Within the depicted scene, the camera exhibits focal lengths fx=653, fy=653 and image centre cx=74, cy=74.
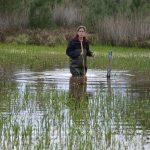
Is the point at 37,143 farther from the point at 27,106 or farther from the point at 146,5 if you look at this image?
the point at 146,5

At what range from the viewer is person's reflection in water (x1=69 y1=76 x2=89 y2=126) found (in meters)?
12.9

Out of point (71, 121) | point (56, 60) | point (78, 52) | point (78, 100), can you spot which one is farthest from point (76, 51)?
point (71, 121)

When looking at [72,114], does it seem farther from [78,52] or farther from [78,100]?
[78,52]

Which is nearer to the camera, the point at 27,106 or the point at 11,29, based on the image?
the point at 27,106

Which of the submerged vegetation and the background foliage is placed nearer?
the submerged vegetation

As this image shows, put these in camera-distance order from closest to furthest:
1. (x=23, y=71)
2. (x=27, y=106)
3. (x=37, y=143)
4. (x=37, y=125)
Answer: (x=37, y=143)
(x=37, y=125)
(x=27, y=106)
(x=23, y=71)

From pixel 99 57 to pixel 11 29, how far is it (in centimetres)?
1333

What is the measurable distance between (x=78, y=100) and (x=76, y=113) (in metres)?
2.66

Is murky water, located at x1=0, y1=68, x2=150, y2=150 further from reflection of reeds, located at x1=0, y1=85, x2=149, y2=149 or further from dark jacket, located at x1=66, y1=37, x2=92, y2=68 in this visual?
dark jacket, located at x1=66, y1=37, x2=92, y2=68

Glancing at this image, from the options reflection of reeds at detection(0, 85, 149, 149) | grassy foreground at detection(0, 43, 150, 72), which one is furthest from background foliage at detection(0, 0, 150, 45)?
reflection of reeds at detection(0, 85, 149, 149)

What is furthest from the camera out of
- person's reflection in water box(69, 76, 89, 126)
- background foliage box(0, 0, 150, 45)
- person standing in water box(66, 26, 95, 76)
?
background foliage box(0, 0, 150, 45)

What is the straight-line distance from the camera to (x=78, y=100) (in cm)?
1590

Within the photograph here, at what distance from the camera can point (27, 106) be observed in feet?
47.9

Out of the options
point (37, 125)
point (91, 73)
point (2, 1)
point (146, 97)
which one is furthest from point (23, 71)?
point (2, 1)
